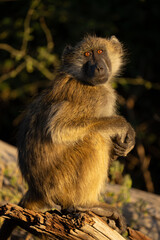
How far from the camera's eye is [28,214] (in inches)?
161

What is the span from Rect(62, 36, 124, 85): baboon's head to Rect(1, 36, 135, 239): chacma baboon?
0.02 m

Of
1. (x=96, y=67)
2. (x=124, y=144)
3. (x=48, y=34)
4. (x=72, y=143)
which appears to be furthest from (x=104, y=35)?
(x=72, y=143)

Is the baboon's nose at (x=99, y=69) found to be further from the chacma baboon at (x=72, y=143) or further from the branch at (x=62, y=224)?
the branch at (x=62, y=224)

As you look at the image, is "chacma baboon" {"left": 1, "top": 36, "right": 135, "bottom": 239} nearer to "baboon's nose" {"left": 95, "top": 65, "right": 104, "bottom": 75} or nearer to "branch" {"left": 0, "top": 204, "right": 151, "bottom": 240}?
"baboon's nose" {"left": 95, "top": 65, "right": 104, "bottom": 75}

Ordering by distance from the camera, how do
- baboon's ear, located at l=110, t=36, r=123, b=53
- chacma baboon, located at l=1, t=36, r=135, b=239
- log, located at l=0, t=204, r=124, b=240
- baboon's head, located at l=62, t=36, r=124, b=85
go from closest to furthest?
log, located at l=0, t=204, r=124, b=240
chacma baboon, located at l=1, t=36, r=135, b=239
baboon's head, located at l=62, t=36, r=124, b=85
baboon's ear, located at l=110, t=36, r=123, b=53

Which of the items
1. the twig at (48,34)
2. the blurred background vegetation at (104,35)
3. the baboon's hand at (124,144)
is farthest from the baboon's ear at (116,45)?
the twig at (48,34)

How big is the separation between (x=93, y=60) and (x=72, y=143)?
1340 mm

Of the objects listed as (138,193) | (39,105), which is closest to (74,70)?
(39,105)

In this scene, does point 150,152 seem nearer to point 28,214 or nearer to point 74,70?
point 74,70

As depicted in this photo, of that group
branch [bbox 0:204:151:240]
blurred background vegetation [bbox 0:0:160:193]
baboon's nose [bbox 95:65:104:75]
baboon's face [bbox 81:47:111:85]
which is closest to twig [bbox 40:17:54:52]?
blurred background vegetation [bbox 0:0:160:193]

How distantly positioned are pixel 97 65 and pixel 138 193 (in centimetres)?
301

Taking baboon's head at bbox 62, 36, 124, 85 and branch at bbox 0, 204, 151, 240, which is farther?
baboon's head at bbox 62, 36, 124, 85

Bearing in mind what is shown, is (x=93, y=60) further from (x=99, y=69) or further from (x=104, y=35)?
(x=104, y=35)

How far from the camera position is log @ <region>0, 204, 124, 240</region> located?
394 cm
